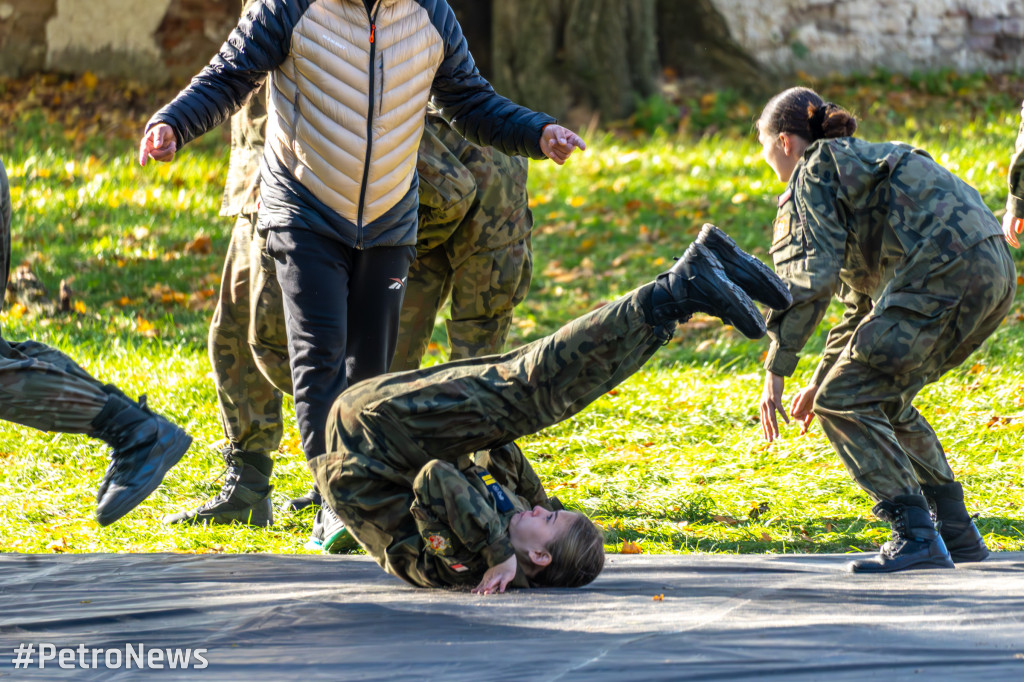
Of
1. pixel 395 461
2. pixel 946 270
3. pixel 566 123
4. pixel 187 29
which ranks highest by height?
pixel 187 29

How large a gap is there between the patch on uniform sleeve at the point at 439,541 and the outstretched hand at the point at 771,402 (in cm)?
119

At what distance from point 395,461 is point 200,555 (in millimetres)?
784

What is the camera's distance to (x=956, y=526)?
4008 millimetres

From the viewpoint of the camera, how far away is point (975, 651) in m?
2.72

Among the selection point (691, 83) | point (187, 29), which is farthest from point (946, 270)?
point (187, 29)

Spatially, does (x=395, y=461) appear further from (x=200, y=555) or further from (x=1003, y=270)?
(x=1003, y=270)

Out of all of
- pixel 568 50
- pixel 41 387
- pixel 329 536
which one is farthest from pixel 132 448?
pixel 568 50

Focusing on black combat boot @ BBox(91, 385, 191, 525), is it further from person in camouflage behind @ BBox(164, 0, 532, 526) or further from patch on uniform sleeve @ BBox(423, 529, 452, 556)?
patch on uniform sleeve @ BBox(423, 529, 452, 556)

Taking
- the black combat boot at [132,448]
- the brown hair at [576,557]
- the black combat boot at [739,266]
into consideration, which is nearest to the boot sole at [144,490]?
the black combat boot at [132,448]

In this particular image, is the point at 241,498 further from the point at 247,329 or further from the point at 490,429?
the point at 490,429

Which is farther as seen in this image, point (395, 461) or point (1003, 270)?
point (1003, 270)

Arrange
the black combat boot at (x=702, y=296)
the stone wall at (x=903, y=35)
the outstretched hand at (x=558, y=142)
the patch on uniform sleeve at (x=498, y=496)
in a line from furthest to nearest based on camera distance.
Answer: the stone wall at (x=903, y=35)
the outstretched hand at (x=558, y=142)
the patch on uniform sleeve at (x=498, y=496)
the black combat boot at (x=702, y=296)

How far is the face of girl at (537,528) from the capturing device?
349cm

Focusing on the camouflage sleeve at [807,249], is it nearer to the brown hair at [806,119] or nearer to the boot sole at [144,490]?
the brown hair at [806,119]
